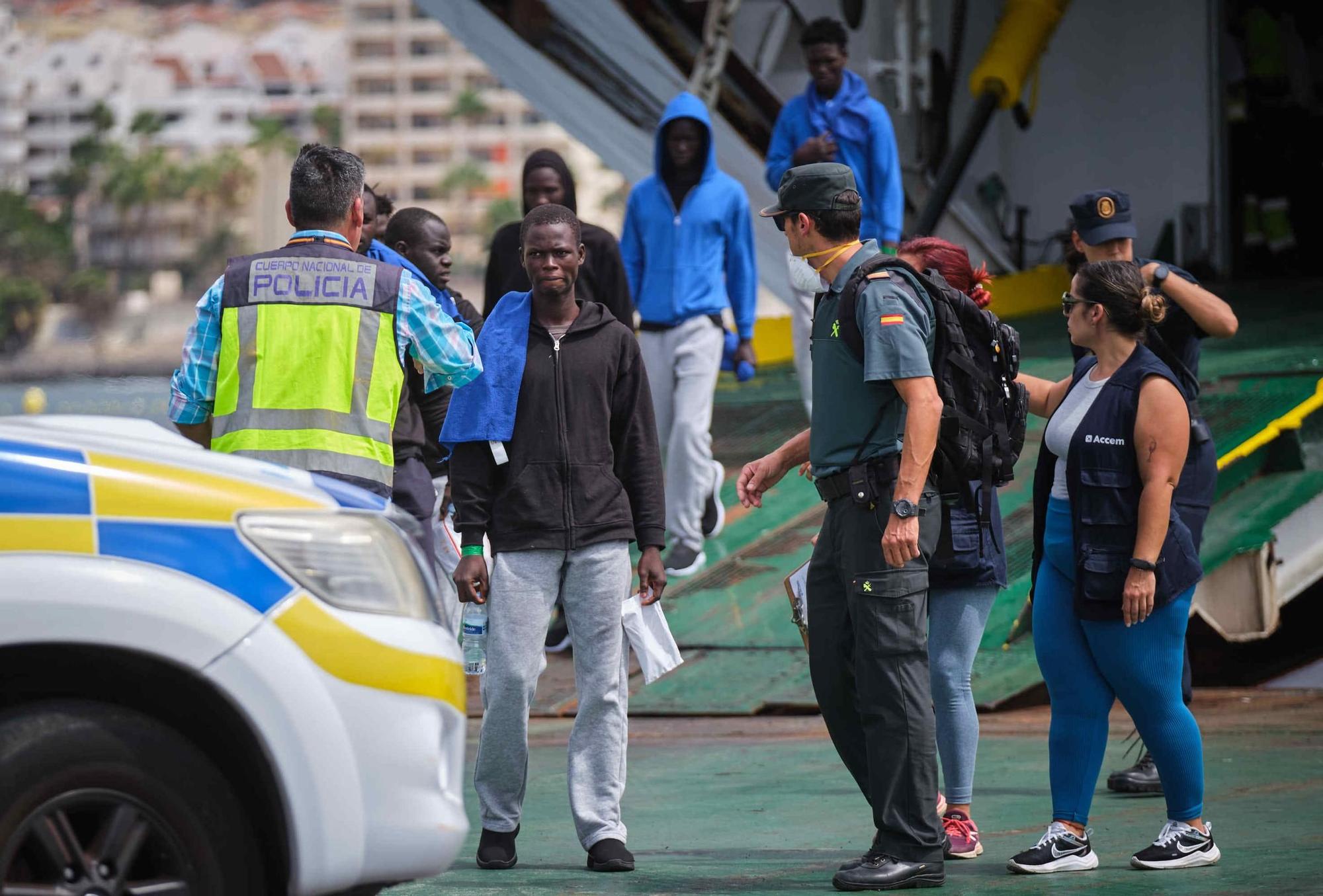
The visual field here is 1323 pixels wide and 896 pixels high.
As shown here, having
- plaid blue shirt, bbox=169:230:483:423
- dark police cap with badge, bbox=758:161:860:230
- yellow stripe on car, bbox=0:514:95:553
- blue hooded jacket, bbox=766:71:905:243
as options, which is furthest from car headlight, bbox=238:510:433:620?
blue hooded jacket, bbox=766:71:905:243

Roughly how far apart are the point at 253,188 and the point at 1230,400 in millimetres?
128884

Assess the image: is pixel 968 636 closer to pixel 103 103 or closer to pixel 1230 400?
pixel 1230 400

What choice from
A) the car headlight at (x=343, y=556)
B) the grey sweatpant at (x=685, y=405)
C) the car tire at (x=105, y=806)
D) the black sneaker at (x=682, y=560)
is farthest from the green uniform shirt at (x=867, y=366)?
the black sneaker at (x=682, y=560)

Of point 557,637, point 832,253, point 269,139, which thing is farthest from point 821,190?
point 269,139

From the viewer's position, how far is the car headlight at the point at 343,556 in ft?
11.5

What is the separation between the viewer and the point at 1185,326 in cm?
634

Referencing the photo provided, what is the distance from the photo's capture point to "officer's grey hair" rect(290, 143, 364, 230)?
5.00 m

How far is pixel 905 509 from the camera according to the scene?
487 cm

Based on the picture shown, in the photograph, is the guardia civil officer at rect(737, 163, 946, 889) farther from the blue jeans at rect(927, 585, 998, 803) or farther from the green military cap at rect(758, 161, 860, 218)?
the blue jeans at rect(927, 585, 998, 803)

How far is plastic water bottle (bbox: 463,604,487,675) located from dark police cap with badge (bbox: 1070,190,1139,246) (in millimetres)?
2451

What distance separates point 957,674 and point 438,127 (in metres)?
141

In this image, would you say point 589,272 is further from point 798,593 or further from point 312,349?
point 312,349

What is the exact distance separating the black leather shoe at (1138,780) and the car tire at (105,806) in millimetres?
3904

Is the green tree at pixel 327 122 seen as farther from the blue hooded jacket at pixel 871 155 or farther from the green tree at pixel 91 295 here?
the blue hooded jacket at pixel 871 155
